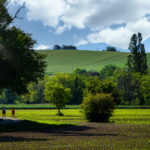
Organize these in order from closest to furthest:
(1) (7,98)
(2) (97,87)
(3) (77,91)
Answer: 1. (2) (97,87)
2. (3) (77,91)
3. (1) (7,98)

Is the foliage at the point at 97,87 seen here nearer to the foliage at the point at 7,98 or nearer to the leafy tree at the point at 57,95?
the leafy tree at the point at 57,95

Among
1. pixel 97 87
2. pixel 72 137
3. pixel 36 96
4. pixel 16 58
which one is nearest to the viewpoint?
pixel 72 137

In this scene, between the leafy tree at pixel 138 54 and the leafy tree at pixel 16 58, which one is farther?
the leafy tree at pixel 138 54

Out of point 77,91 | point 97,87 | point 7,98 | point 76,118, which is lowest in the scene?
point 7,98

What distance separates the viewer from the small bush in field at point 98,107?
47.4 metres

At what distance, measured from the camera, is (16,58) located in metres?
35.7

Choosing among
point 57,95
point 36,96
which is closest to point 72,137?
point 57,95

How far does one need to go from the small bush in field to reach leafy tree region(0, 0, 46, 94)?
32.6ft

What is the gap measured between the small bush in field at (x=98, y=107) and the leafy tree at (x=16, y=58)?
32.6ft

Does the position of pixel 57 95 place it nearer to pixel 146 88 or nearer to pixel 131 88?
pixel 146 88

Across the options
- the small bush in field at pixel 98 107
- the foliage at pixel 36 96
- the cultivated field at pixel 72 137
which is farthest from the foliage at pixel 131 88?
the cultivated field at pixel 72 137

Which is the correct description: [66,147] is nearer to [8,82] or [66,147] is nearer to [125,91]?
[8,82]

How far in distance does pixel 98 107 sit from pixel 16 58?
17.0m

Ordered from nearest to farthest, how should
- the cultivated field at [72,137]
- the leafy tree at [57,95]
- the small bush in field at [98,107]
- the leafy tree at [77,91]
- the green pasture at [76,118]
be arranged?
the cultivated field at [72,137], the green pasture at [76,118], the small bush in field at [98,107], the leafy tree at [57,95], the leafy tree at [77,91]
